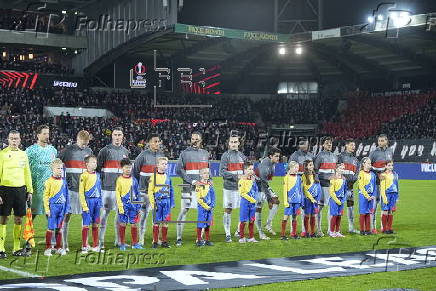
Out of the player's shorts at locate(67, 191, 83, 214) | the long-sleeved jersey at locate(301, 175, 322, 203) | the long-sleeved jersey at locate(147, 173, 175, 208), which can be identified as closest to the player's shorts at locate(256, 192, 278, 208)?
the long-sleeved jersey at locate(301, 175, 322, 203)

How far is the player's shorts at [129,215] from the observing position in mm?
11547

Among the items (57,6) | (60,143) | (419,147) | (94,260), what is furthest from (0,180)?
(57,6)

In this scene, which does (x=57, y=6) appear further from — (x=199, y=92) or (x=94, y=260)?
(x=94, y=260)

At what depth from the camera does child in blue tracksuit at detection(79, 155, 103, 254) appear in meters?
11.1

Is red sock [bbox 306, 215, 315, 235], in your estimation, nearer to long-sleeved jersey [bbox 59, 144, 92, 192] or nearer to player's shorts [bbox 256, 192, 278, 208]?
player's shorts [bbox 256, 192, 278, 208]

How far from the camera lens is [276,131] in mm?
53031

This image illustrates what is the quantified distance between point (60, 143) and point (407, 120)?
25389mm

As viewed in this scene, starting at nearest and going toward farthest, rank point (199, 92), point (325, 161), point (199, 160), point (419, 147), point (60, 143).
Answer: point (199, 160) < point (325, 161) < point (60, 143) < point (419, 147) < point (199, 92)

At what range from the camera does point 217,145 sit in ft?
135

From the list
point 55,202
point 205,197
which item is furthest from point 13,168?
point 205,197

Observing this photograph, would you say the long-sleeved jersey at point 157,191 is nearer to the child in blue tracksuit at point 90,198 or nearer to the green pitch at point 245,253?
the green pitch at point 245,253

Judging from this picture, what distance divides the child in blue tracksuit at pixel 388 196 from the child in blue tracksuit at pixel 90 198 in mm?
6328

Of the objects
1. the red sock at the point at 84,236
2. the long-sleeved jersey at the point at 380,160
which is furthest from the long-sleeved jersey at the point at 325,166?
the red sock at the point at 84,236

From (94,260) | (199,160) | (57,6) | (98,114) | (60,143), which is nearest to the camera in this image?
(94,260)
